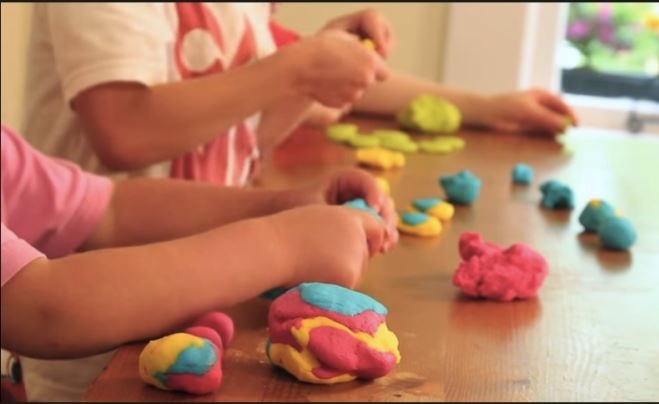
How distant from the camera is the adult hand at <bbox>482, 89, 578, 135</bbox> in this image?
1.16 meters

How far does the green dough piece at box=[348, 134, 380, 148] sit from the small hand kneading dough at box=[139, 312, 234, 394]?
607mm

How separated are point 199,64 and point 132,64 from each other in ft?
0.40

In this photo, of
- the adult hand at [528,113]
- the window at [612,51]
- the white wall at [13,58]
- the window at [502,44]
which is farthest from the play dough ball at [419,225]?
the window at [612,51]

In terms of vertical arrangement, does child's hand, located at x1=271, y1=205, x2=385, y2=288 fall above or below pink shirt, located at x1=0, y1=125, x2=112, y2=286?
above

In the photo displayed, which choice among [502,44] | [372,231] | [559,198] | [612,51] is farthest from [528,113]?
[612,51]

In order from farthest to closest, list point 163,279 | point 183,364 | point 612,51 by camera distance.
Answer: point 612,51
point 163,279
point 183,364

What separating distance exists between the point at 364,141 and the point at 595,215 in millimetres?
350

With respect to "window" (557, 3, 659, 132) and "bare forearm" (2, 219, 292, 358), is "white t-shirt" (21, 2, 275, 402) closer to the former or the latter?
"bare forearm" (2, 219, 292, 358)

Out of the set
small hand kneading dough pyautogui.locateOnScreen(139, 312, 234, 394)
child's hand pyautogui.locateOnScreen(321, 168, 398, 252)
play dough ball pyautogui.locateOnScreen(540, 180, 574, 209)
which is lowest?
play dough ball pyautogui.locateOnScreen(540, 180, 574, 209)

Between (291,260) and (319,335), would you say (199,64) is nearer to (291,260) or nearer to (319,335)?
(291,260)

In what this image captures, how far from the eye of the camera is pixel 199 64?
93 centimetres

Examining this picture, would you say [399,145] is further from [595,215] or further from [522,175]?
[595,215]

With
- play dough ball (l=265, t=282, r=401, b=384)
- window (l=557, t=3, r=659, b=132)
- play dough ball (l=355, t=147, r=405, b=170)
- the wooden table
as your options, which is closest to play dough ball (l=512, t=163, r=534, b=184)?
the wooden table

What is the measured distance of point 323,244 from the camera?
0.54 metres
